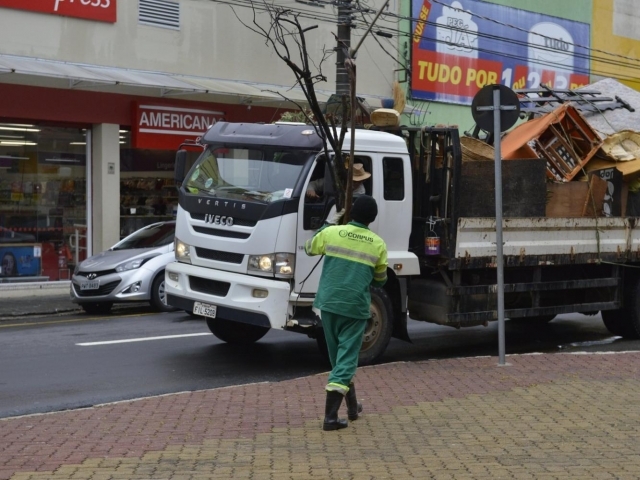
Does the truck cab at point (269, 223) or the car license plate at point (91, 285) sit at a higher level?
the truck cab at point (269, 223)

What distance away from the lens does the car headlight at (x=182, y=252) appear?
36.6 ft

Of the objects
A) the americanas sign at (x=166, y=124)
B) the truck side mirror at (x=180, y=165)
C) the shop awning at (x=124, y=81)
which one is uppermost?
the shop awning at (x=124, y=81)

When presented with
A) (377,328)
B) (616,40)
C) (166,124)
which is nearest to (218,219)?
(377,328)

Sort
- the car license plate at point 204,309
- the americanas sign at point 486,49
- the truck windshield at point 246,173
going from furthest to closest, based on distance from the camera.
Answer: the americanas sign at point 486,49 < the car license plate at point 204,309 < the truck windshield at point 246,173

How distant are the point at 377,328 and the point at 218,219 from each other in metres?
2.04

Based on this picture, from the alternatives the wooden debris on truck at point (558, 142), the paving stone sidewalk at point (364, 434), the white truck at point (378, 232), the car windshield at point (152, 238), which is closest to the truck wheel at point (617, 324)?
the white truck at point (378, 232)

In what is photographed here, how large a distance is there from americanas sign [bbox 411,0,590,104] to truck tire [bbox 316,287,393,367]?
645 inches

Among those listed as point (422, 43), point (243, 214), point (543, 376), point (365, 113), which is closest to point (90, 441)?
point (243, 214)

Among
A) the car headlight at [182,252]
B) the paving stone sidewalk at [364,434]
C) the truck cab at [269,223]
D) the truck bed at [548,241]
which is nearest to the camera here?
the paving stone sidewalk at [364,434]

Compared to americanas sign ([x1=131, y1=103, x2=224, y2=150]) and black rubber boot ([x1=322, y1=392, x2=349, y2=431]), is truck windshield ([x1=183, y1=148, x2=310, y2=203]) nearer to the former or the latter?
black rubber boot ([x1=322, y1=392, x2=349, y2=431])

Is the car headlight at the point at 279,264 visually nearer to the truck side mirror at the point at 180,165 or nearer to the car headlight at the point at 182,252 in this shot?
the car headlight at the point at 182,252

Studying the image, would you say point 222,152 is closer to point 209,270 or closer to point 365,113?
point 209,270

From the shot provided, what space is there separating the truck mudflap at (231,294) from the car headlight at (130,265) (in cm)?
531

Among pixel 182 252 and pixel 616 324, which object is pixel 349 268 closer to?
pixel 182 252
